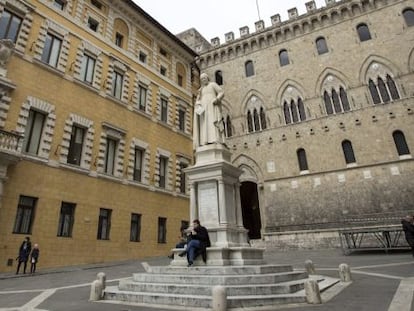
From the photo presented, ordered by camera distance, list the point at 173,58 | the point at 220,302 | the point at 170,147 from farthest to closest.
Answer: the point at 173,58
the point at 170,147
the point at 220,302

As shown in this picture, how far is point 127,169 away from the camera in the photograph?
1823 cm

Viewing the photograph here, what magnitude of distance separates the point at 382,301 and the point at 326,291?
143 cm

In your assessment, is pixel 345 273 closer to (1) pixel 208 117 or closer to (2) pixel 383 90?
(1) pixel 208 117

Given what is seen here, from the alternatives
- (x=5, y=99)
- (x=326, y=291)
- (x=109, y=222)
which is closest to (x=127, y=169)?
(x=109, y=222)

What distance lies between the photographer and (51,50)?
15.8 metres

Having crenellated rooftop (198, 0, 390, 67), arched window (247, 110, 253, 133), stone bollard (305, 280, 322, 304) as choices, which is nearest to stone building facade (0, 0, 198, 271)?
arched window (247, 110, 253, 133)

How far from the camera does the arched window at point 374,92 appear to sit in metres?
22.2

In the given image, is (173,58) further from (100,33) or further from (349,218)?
(349,218)

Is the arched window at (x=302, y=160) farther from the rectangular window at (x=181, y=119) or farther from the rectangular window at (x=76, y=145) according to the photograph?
the rectangular window at (x=76, y=145)

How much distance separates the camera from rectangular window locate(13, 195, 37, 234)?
40.9 ft

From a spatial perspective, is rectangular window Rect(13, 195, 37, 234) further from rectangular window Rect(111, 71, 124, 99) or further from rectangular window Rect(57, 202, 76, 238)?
rectangular window Rect(111, 71, 124, 99)

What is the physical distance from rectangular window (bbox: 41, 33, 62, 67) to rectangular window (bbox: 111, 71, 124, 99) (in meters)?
3.84

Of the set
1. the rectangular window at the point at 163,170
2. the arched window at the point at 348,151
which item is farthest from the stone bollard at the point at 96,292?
the arched window at the point at 348,151

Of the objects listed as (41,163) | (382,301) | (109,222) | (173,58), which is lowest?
(382,301)
